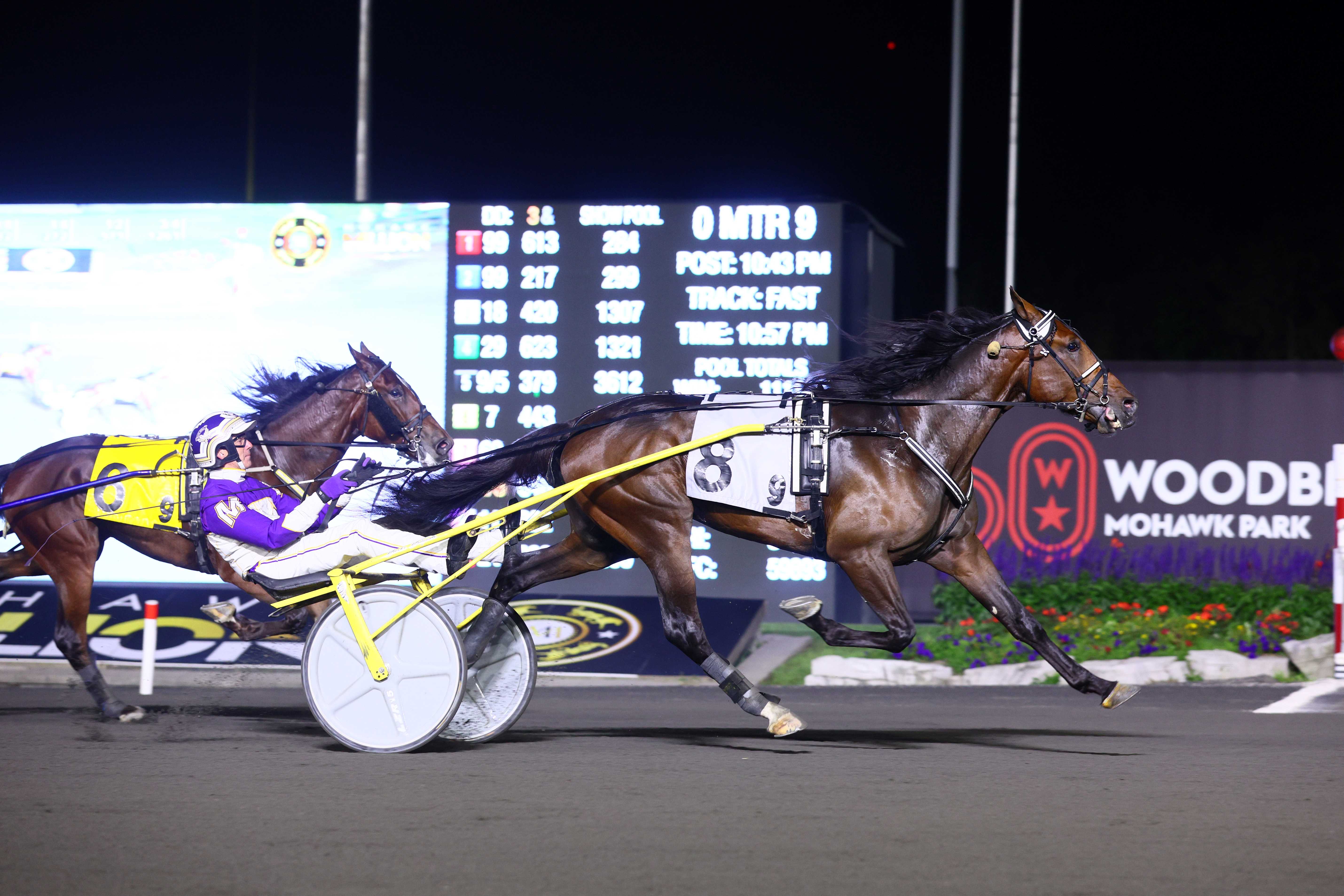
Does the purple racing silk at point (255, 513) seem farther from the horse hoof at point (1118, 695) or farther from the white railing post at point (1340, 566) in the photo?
the white railing post at point (1340, 566)

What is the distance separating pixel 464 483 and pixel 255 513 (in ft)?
2.93

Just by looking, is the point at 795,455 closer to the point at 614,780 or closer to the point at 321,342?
the point at 614,780

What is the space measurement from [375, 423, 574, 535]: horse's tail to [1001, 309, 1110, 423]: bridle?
1968mm

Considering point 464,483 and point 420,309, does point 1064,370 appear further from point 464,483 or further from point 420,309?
point 420,309

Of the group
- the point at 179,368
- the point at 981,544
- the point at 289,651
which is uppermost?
the point at 179,368

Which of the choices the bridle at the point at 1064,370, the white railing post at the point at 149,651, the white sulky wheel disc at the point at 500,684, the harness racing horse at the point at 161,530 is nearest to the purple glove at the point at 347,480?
the harness racing horse at the point at 161,530

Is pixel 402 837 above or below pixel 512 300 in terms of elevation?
below

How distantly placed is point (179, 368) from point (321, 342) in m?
1.05

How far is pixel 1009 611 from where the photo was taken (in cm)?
578

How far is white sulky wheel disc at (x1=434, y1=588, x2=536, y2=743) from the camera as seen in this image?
5.89 meters

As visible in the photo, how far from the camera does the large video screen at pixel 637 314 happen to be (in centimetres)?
996

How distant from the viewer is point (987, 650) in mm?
8820

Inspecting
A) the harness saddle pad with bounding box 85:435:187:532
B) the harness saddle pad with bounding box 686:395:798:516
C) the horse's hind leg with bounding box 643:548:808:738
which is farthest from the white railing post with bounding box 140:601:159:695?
the harness saddle pad with bounding box 686:395:798:516

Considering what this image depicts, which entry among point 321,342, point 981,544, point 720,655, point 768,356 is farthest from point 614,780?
point 321,342
